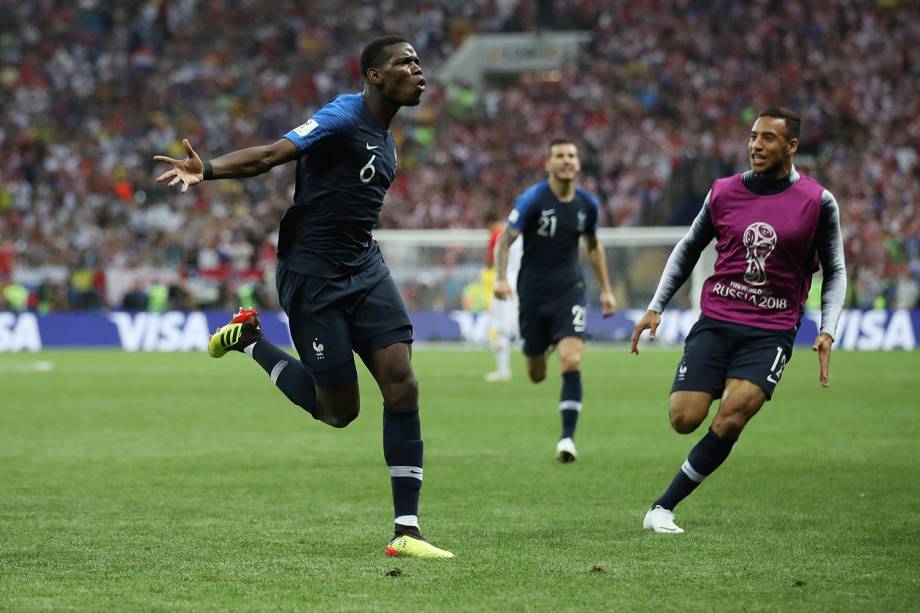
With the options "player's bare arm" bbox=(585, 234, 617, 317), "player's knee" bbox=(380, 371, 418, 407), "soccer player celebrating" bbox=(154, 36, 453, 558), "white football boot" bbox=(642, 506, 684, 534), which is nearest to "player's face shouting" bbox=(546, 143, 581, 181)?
"player's bare arm" bbox=(585, 234, 617, 317)

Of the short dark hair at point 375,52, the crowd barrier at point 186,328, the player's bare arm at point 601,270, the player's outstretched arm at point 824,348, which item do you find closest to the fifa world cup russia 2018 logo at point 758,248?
the player's outstretched arm at point 824,348

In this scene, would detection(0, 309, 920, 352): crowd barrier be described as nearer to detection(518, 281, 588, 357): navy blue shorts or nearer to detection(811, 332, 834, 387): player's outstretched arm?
detection(518, 281, 588, 357): navy blue shorts

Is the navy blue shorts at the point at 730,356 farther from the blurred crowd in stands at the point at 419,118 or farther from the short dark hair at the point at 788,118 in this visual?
the blurred crowd in stands at the point at 419,118

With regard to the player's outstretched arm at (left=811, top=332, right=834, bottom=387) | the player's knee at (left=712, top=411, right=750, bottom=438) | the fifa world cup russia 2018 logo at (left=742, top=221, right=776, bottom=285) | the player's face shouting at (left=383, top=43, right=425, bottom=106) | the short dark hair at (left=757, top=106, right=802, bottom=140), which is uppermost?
the player's face shouting at (left=383, top=43, right=425, bottom=106)

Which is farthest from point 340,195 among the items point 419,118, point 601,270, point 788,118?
point 419,118

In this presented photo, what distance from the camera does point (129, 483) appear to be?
9844mm

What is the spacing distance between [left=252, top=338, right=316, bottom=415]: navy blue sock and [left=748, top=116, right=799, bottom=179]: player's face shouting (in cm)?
272

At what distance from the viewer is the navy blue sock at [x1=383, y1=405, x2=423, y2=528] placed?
22.8 feet

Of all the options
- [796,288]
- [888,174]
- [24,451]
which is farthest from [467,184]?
[796,288]

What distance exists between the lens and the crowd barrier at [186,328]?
28984 mm

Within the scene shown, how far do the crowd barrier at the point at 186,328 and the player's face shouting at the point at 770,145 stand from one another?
21.0 m

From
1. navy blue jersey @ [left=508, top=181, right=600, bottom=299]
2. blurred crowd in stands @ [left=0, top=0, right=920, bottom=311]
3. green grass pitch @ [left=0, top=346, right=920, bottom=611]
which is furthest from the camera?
blurred crowd in stands @ [left=0, top=0, right=920, bottom=311]

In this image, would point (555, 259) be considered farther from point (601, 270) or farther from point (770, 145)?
point (770, 145)

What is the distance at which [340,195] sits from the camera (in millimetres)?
6918
